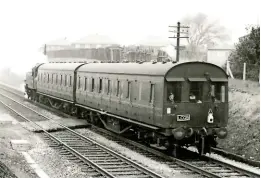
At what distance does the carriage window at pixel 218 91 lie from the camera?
12812 mm

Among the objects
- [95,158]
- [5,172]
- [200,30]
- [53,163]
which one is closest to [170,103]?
[95,158]

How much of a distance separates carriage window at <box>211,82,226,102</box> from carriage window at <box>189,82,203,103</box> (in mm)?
457

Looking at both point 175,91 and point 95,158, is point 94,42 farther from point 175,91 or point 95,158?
point 175,91

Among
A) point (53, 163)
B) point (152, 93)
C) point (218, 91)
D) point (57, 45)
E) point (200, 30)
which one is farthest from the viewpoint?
point (57, 45)

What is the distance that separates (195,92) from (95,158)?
3617 millimetres

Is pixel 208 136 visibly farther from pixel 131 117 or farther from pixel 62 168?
pixel 62 168

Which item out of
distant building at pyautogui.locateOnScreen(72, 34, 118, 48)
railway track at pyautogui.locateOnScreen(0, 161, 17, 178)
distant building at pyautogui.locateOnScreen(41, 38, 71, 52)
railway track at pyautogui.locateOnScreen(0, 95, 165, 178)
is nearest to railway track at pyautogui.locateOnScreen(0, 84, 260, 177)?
railway track at pyautogui.locateOnScreen(0, 95, 165, 178)

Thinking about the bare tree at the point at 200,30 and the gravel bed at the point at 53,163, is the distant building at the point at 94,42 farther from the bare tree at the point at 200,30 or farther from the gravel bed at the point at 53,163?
the gravel bed at the point at 53,163

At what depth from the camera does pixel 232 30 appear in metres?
81.6

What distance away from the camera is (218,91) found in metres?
12.9

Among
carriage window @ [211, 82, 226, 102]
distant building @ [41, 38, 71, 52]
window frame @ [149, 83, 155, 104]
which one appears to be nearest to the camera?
window frame @ [149, 83, 155, 104]

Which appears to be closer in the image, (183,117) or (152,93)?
(183,117)

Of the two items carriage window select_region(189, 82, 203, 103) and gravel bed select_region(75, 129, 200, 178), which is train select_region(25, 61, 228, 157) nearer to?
carriage window select_region(189, 82, 203, 103)

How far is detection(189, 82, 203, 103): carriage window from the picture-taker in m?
12.5
